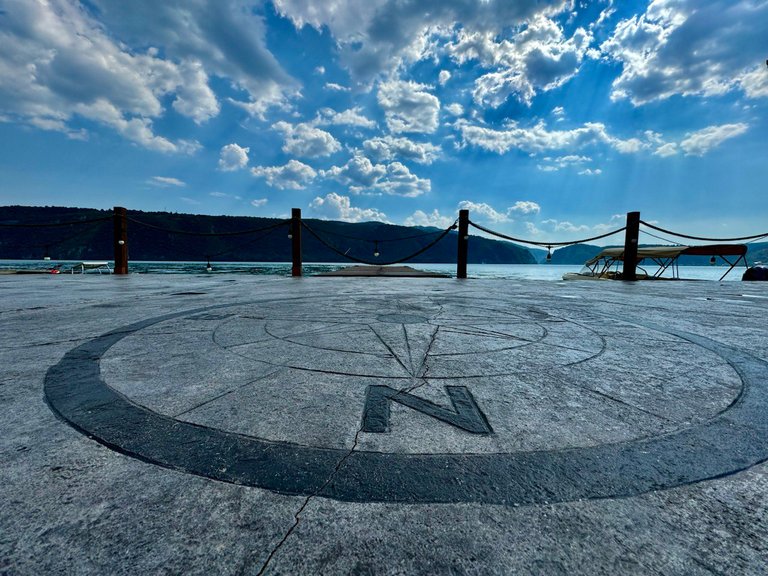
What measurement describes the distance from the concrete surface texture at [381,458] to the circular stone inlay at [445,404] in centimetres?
1

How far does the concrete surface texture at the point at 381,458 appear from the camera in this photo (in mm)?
935

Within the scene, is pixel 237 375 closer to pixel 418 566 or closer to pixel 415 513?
pixel 415 513

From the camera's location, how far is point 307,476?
1.25m

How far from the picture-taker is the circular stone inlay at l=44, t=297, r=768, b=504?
4.10ft

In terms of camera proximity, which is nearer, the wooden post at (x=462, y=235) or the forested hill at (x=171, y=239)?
the wooden post at (x=462, y=235)

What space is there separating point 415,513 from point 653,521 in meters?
0.75

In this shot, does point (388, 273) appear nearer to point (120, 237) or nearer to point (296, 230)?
point (296, 230)

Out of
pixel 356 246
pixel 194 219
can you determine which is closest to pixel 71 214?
pixel 194 219

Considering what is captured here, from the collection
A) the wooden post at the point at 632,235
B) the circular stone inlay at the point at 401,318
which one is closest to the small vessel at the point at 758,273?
the wooden post at the point at 632,235

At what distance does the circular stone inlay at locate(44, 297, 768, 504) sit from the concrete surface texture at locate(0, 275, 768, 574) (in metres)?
0.01

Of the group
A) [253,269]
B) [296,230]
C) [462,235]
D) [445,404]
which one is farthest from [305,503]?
[253,269]

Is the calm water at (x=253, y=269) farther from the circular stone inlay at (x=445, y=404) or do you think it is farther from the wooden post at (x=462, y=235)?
the circular stone inlay at (x=445, y=404)

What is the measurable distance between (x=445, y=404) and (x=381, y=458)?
609mm

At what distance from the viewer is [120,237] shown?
11.4m
